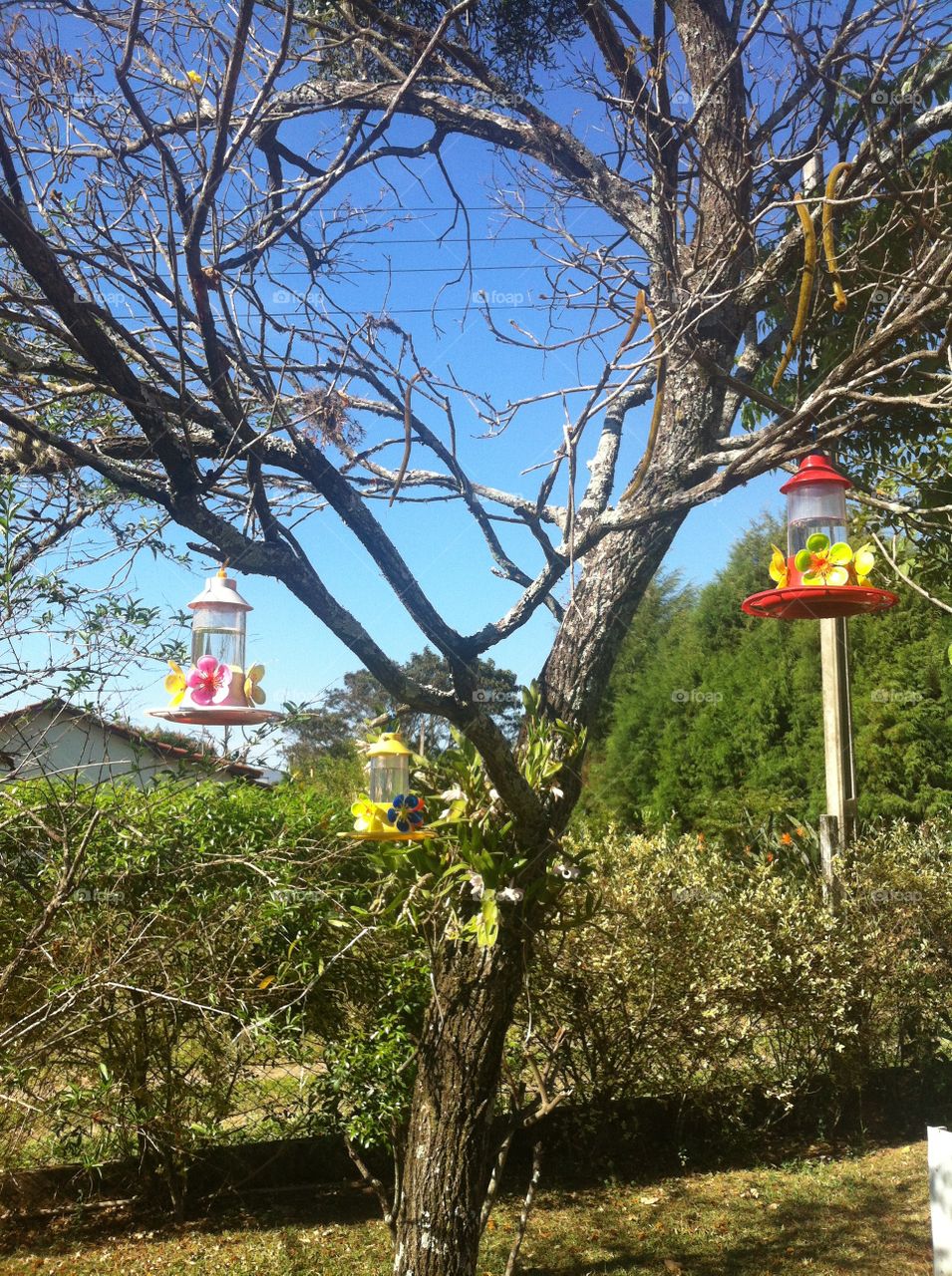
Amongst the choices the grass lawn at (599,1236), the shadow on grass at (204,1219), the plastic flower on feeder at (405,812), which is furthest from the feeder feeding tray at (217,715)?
the shadow on grass at (204,1219)

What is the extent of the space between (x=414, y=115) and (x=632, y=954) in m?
3.88

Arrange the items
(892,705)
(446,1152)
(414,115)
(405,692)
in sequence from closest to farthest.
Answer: (405,692) → (446,1152) → (414,115) → (892,705)

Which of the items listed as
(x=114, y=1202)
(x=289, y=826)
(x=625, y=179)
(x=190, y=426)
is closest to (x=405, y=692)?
(x=190, y=426)

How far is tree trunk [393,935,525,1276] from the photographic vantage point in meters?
3.24

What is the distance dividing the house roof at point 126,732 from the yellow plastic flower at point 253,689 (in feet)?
0.70

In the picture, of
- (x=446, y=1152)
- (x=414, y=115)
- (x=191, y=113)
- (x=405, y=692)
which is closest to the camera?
(x=405, y=692)

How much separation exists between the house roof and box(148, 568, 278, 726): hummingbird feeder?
154 millimetres

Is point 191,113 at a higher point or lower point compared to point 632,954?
higher

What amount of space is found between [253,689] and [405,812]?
65 centimetres

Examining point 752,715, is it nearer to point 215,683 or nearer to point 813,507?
point 813,507

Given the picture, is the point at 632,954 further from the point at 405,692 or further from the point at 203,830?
the point at 405,692

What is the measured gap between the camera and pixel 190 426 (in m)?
3.62

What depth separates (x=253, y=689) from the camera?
3426 mm

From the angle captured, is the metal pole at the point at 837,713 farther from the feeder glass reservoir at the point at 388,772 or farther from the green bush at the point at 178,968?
the feeder glass reservoir at the point at 388,772
